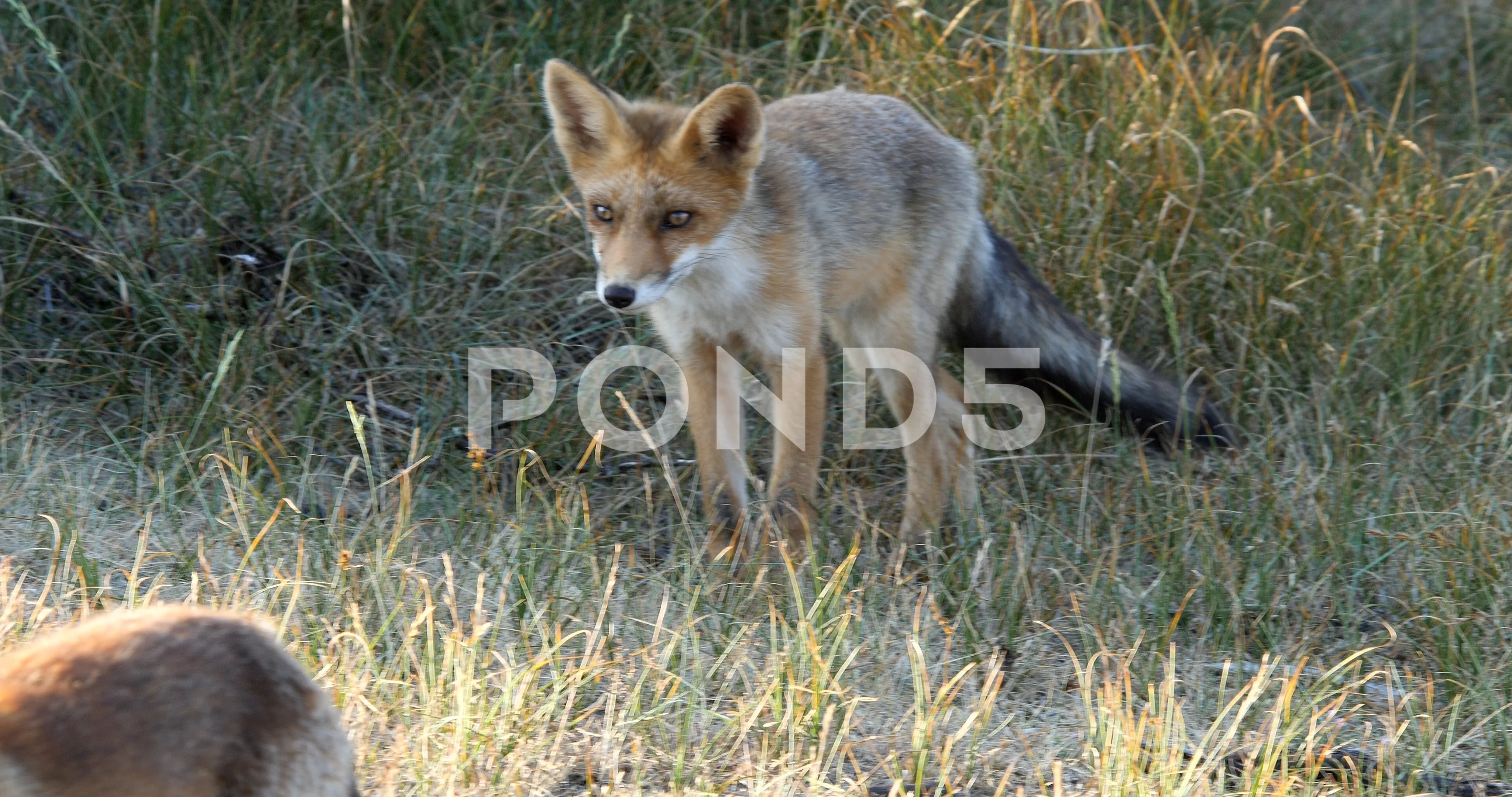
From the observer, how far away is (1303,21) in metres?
7.11

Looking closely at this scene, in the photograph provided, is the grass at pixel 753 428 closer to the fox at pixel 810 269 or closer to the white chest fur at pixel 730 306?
the fox at pixel 810 269

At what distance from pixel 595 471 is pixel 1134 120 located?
279cm

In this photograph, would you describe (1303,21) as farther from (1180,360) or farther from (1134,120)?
(1180,360)

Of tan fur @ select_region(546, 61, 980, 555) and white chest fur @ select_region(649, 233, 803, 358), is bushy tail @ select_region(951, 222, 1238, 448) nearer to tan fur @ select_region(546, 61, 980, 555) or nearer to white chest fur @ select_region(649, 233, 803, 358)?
tan fur @ select_region(546, 61, 980, 555)

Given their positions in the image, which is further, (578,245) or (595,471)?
(578,245)

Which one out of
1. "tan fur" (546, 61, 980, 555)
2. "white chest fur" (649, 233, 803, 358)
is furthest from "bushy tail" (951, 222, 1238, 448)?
"white chest fur" (649, 233, 803, 358)

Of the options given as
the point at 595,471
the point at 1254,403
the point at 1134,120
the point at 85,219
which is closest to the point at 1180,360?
the point at 1254,403

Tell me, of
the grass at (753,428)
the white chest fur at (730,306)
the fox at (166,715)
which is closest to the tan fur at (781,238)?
the white chest fur at (730,306)

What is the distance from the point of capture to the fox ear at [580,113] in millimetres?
3977

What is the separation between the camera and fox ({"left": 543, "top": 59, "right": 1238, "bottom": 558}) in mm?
3957

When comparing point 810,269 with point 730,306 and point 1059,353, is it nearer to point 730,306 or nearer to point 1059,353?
point 730,306

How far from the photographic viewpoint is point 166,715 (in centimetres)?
183

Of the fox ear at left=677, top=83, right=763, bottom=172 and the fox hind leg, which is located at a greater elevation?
the fox ear at left=677, top=83, right=763, bottom=172

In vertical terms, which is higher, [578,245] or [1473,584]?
[578,245]
